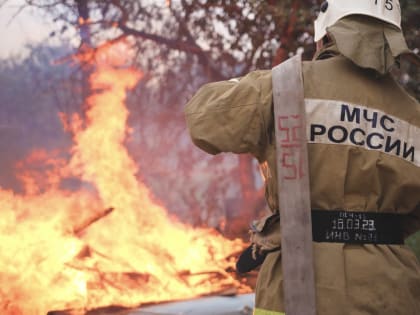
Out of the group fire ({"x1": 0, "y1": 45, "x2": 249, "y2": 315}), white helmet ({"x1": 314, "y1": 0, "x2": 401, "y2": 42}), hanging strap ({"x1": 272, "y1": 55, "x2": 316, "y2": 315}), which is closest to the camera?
hanging strap ({"x1": 272, "y1": 55, "x2": 316, "y2": 315})

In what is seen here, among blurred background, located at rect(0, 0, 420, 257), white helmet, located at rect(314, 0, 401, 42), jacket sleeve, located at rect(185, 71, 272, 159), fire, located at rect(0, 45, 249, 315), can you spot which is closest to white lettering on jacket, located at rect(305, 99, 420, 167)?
jacket sleeve, located at rect(185, 71, 272, 159)

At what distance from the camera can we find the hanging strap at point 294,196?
213 cm

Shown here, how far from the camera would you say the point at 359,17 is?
7.88 feet

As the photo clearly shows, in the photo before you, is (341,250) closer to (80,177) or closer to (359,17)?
(359,17)

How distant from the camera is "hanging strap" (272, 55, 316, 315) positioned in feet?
6.98

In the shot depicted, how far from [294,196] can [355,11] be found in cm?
85

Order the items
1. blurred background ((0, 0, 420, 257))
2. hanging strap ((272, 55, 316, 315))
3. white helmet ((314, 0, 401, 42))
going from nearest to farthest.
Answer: hanging strap ((272, 55, 316, 315)) < white helmet ((314, 0, 401, 42)) < blurred background ((0, 0, 420, 257))

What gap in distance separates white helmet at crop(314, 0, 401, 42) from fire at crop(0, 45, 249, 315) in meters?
2.87

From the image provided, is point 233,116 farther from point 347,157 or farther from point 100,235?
point 100,235

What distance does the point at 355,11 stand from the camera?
7.82 feet

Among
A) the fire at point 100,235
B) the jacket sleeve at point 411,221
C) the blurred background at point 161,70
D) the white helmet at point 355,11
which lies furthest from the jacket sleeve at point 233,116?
the blurred background at point 161,70

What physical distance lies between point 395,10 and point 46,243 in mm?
3169

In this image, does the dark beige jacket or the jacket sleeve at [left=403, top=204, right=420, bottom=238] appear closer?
the dark beige jacket

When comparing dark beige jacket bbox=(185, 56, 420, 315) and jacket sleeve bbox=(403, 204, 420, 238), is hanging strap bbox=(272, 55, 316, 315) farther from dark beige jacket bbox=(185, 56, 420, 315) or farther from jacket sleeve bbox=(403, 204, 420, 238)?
jacket sleeve bbox=(403, 204, 420, 238)
